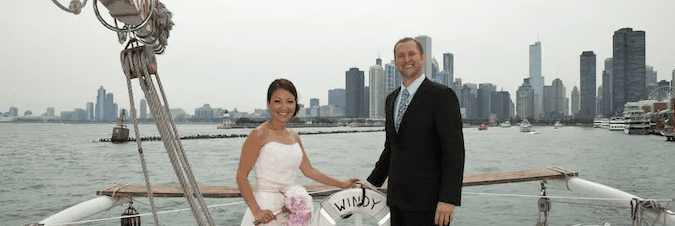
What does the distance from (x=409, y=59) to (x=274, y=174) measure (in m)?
0.92

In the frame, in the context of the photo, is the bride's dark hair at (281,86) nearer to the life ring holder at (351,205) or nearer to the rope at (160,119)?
the rope at (160,119)

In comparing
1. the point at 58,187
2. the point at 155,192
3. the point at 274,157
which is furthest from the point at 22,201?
the point at 274,157

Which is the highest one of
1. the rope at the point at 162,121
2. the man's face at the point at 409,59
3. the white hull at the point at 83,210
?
the man's face at the point at 409,59

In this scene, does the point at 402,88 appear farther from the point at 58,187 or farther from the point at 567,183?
the point at 58,187

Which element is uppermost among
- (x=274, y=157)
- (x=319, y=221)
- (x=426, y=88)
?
(x=426, y=88)

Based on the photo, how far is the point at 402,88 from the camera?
7.49ft

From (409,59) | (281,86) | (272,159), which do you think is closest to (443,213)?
(409,59)

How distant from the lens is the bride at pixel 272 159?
2.12 metres

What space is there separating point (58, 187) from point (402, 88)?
29.1 metres

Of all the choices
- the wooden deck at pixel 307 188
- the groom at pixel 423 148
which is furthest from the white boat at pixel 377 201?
the groom at pixel 423 148

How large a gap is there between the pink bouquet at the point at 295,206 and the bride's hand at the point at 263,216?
1.8 inches

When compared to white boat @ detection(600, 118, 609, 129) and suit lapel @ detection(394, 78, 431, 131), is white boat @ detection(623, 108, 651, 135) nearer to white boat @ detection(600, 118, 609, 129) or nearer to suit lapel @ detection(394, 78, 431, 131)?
white boat @ detection(600, 118, 609, 129)

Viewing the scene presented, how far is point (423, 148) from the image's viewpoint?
6.95 ft

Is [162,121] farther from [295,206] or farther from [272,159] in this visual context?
[295,206]
